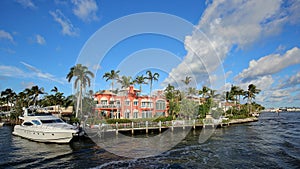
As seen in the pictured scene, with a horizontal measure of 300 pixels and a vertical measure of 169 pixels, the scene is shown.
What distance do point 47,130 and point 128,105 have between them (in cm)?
2507

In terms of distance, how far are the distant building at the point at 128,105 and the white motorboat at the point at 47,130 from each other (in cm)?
1662

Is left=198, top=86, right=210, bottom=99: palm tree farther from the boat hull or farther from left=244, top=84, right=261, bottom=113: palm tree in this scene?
the boat hull

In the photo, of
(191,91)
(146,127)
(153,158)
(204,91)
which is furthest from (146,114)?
(153,158)

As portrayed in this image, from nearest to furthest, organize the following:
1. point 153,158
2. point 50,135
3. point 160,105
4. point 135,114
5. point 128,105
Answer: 1. point 153,158
2. point 50,135
3. point 128,105
4. point 135,114
5. point 160,105

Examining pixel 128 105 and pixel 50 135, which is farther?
pixel 128 105

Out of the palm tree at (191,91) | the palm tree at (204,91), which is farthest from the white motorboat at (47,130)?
the palm tree at (204,91)

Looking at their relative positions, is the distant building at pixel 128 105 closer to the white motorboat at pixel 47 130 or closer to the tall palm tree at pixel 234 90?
the white motorboat at pixel 47 130

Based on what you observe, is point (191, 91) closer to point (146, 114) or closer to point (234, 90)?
point (146, 114)

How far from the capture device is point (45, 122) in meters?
26.7

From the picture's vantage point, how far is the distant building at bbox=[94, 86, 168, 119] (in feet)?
152

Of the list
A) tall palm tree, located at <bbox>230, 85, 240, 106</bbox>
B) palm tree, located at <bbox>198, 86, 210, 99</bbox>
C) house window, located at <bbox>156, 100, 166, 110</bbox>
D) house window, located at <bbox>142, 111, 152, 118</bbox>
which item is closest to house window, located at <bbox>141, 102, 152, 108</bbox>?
house window, located at <bbox>142, 111, 152, 118</bbox>

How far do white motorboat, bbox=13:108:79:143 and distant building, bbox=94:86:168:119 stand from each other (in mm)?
16621

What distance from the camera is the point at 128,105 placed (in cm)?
4912

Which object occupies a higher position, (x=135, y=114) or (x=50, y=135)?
(x=135, y=114)
